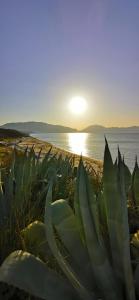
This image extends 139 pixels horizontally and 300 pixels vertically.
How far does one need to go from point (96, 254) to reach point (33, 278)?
34cm

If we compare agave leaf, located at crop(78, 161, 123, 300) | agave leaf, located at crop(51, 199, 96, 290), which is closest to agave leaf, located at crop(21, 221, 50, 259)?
agave leaf, located at crop(51, 199, 96, 290)

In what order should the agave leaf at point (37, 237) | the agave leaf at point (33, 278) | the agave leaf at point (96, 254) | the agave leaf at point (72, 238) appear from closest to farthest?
the agave leaf at point (33, 278) < the agave leaf at point (96, 254) < the agave leaf at point (72, 238) < the agave leaf at point (37, 237)

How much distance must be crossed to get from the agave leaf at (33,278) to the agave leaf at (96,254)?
173mm

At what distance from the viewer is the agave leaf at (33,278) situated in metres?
1.65

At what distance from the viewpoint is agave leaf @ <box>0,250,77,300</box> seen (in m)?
1.65

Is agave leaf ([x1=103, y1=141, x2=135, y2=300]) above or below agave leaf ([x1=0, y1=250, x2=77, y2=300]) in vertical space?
above

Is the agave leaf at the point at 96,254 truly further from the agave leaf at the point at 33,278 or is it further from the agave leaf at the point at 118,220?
the agave leaf at the point at 33,278

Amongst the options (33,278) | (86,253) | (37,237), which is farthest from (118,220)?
(37,237)

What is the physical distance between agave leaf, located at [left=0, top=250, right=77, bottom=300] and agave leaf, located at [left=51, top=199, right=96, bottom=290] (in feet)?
0.44

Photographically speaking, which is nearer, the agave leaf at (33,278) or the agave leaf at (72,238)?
the agave leaf at (33,278)

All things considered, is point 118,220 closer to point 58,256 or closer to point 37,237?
point 58,256

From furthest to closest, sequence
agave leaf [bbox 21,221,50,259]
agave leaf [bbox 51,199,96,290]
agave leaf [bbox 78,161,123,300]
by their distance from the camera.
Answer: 1. agave leaf [bbox 21,221,50,259]
2. agave leaf [bbox 51,199,96,290]
3. agave leaf [bbox 78,161,123,300]

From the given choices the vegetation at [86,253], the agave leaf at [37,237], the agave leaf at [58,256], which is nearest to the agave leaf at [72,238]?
the vegetation at [86,253]

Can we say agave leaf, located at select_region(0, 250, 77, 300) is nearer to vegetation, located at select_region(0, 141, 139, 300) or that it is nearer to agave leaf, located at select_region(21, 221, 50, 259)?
vegetation, located at select_region(0, 141, 139, 300)
